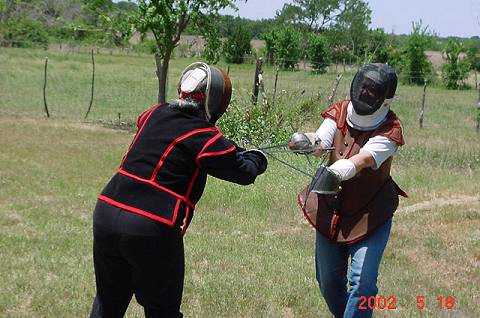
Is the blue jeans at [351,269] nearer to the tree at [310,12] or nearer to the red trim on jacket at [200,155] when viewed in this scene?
the red trim on jacket at [200,155]

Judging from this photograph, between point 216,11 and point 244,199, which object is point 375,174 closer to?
point 244,199

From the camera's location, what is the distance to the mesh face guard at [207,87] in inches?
125

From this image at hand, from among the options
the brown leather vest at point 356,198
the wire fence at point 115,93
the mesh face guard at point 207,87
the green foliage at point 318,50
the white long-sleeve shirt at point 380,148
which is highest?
the mesh face guard at point 207,87

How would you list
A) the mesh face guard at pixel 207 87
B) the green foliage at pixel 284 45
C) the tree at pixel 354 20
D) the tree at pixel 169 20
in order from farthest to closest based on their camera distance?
1. the tree at pixel 354 20
2. the green foliage at pixel 284 45
3. the tree at pixel 169 20
4. the mesh face guard at pixel 207 87

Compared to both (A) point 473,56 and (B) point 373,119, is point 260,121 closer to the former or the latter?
(B) point 373,119

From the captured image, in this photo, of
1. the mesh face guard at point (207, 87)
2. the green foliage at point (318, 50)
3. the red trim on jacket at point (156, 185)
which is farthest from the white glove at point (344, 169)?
the green foliage at point (318, 50)

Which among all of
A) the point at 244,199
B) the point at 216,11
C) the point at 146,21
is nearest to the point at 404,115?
the point at 216,11

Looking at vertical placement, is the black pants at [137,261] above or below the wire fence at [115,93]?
above

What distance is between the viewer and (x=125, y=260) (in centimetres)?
318

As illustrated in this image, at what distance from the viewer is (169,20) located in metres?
15.4

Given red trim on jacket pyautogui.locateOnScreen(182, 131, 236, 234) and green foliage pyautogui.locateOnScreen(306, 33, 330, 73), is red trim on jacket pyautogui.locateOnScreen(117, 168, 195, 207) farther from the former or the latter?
green foliage pyautogui.locateOnScreen(306, 33, 330, 73)

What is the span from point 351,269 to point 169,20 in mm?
12574

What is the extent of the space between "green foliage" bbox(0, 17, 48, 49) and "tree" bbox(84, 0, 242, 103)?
29.0 metres

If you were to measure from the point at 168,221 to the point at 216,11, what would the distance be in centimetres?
1386
